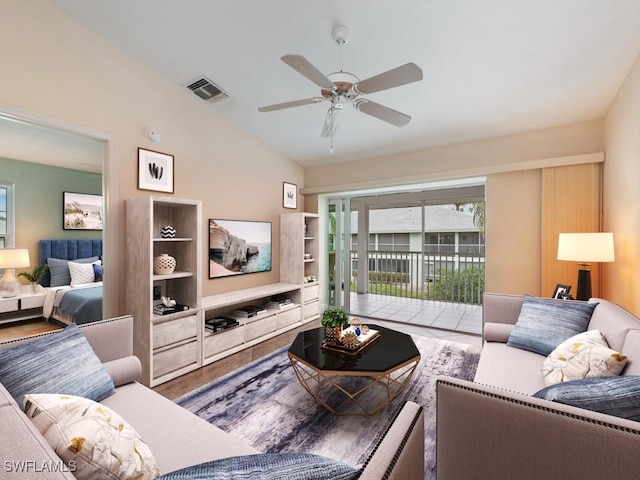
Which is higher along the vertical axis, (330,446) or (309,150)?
(309,150)

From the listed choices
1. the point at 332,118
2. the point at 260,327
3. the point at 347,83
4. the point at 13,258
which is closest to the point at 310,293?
the point at 260,327

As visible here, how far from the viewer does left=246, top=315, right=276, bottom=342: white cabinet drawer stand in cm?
351

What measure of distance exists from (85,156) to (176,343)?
3.34m

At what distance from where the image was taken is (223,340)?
3.16m

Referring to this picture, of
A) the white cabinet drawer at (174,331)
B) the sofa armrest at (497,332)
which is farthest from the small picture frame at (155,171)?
the sofa armrest at (497,332)

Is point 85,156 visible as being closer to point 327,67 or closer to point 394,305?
point 327,67

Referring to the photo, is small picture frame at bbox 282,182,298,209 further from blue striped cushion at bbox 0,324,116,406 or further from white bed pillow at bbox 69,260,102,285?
blue striped cushion at bbox 0,324,116,406

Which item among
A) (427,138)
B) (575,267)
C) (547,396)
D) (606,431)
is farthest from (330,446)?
(427,138)

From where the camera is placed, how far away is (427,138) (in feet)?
12.4

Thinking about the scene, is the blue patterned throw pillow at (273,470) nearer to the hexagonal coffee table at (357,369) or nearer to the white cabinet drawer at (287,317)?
the hexagonal coffee table at (357,369)

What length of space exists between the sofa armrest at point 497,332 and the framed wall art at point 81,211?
590 centimetres

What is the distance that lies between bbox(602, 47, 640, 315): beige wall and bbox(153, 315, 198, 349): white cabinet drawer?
11.8 ft

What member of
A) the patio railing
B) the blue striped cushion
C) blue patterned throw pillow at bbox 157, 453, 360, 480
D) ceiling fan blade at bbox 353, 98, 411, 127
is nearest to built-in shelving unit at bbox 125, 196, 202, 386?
the blue striped cushion

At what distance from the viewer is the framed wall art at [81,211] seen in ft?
15.7
